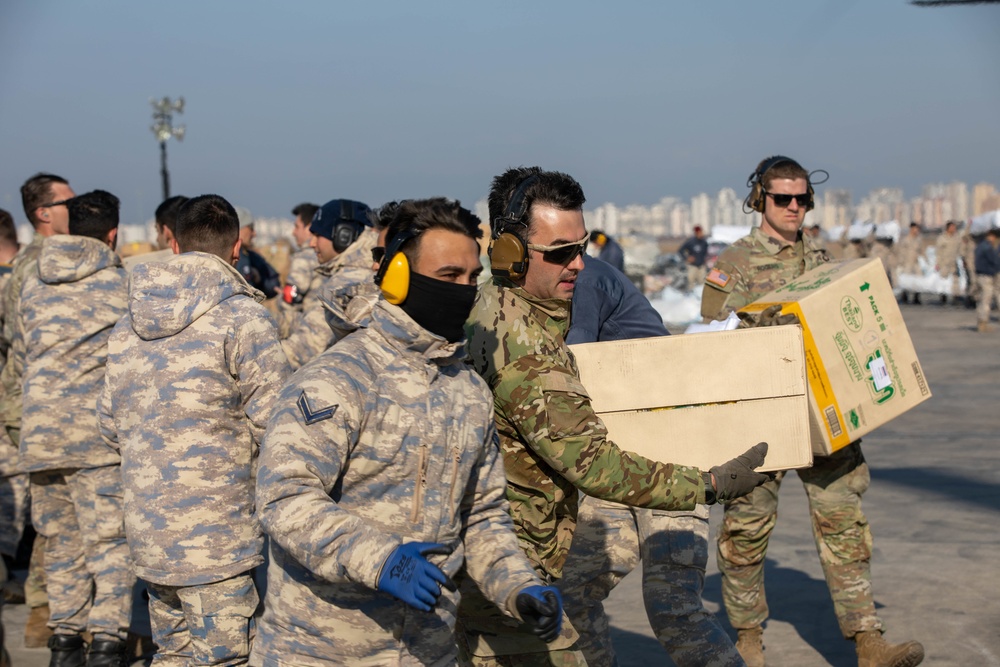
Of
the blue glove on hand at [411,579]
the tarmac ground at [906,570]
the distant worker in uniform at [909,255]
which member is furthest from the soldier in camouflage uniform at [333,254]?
the distant worker in uniform at [909,255]

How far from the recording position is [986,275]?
23031 millimetres

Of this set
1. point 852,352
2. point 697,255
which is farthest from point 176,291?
point 697,255

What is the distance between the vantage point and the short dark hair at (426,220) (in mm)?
2934

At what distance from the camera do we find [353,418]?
2.75 m

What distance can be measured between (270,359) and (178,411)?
1.23 feet

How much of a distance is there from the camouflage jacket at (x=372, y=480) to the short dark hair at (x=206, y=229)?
5.79 ft

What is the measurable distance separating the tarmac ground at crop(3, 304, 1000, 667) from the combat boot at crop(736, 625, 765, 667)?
0.12m

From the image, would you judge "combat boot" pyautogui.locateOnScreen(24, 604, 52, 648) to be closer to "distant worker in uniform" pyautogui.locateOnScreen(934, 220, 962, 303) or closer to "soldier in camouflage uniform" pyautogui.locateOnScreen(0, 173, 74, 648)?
"soldier in camouflage uniform" pyautogui.locateOnScreen(0, 173, 74, 648)

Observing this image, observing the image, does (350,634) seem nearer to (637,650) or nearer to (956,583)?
(637,650)

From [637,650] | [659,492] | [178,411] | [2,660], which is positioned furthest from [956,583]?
[2,660]

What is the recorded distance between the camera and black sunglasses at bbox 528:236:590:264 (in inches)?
141

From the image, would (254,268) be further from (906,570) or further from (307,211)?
(906,570)

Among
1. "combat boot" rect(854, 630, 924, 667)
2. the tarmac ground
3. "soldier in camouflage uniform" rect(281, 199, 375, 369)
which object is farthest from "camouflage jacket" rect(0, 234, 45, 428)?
"combat boot" rect(854, 630, 924, 667)

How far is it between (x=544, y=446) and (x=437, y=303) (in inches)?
26.2
